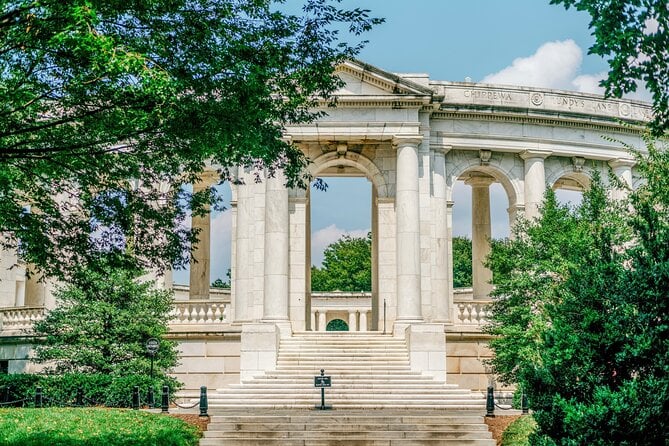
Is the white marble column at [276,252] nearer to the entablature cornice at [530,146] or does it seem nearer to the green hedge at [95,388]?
the green hedge at [95,388]

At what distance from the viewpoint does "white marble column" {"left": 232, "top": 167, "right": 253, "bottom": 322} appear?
138 ft

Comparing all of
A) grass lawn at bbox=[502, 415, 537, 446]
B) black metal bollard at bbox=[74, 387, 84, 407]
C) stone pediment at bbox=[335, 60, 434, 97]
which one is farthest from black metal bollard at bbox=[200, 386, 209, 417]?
stone pediment at bbox=[335, 60, 434, 97]

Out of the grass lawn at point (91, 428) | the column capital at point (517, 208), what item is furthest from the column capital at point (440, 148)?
the grass lawn at point (91, 428)

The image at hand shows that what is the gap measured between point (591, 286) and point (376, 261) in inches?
1271

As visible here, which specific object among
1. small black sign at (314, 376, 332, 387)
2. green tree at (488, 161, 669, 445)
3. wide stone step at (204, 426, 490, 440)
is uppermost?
green tree at (488, 161, 669, 445)

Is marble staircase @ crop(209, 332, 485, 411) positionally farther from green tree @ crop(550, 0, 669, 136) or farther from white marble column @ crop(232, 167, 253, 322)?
green tree @ crop(550, 0, 669, 136)

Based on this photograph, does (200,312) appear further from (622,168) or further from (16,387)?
(622,168)

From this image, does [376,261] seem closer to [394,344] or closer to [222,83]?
[394,344]

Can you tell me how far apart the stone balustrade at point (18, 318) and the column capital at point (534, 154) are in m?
27.4

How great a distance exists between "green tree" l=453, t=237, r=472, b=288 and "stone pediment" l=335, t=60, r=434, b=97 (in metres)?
70.1

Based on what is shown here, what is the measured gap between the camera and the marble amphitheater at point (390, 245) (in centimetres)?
3694

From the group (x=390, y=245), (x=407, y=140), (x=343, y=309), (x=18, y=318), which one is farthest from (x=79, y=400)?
(x=343, y=309)

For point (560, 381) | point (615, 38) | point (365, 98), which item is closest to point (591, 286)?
point (560, 381)

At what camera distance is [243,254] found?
42.5 m
